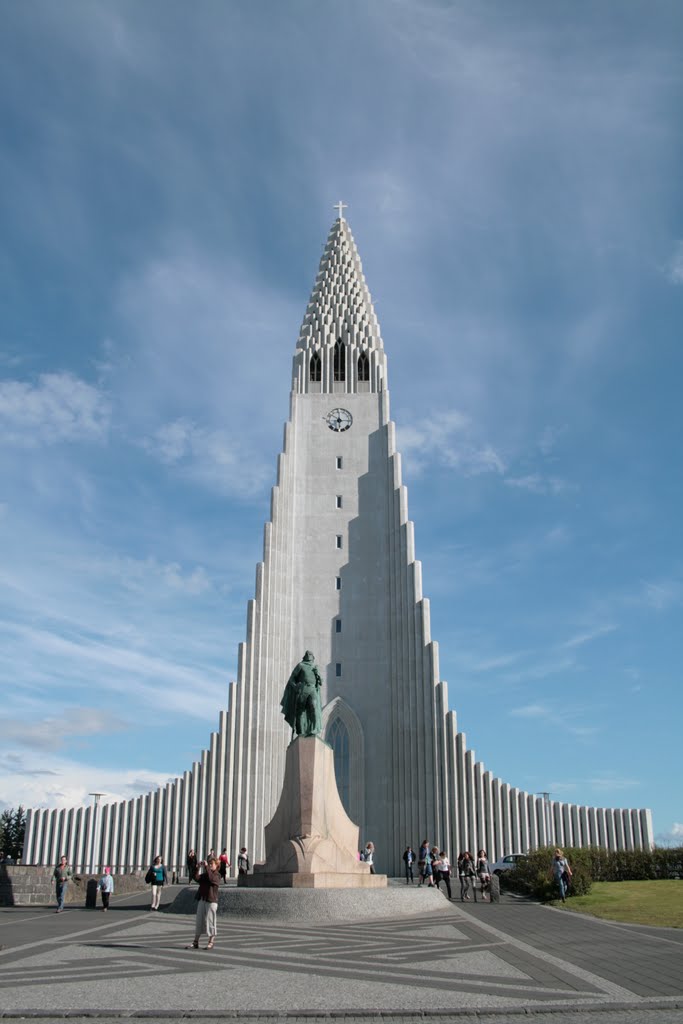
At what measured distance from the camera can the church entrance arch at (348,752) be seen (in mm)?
42062

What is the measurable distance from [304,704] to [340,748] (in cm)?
2231

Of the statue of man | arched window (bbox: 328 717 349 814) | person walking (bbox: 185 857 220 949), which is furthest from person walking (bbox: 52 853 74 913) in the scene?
arched window (bbox: 328 717 349 814)

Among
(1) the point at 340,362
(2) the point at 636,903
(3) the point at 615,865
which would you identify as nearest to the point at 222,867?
(2) the point at 636,903

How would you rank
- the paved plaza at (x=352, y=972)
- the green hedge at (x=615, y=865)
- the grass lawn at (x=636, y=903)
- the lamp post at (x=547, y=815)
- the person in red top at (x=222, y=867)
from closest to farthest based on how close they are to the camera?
the paved plaza at (x=352, y=972) → the person in red top at (x=222, y=867) → the grass lawn at (x=636, y=903) → the green hedge at (x=615, y=865) → the lamp post at (x=547, y=815)

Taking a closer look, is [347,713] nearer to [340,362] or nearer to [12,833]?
[340,362]

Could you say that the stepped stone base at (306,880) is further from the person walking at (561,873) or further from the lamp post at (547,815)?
the lamp post at (547,815)

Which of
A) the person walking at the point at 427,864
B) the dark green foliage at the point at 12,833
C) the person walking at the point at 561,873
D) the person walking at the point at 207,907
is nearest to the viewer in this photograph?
the person walking at the point at 207,907

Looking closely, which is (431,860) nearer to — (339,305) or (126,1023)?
(126,1023)

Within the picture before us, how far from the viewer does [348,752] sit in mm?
43062

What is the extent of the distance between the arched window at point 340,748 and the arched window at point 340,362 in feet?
64.2

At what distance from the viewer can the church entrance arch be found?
42062mm

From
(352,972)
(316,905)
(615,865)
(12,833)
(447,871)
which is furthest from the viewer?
(12,833)

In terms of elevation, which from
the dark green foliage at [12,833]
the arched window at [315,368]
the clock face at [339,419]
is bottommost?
the dark green foliage at [12,833]

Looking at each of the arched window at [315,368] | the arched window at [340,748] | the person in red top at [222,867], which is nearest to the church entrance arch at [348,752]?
the arched window at [340,748]
